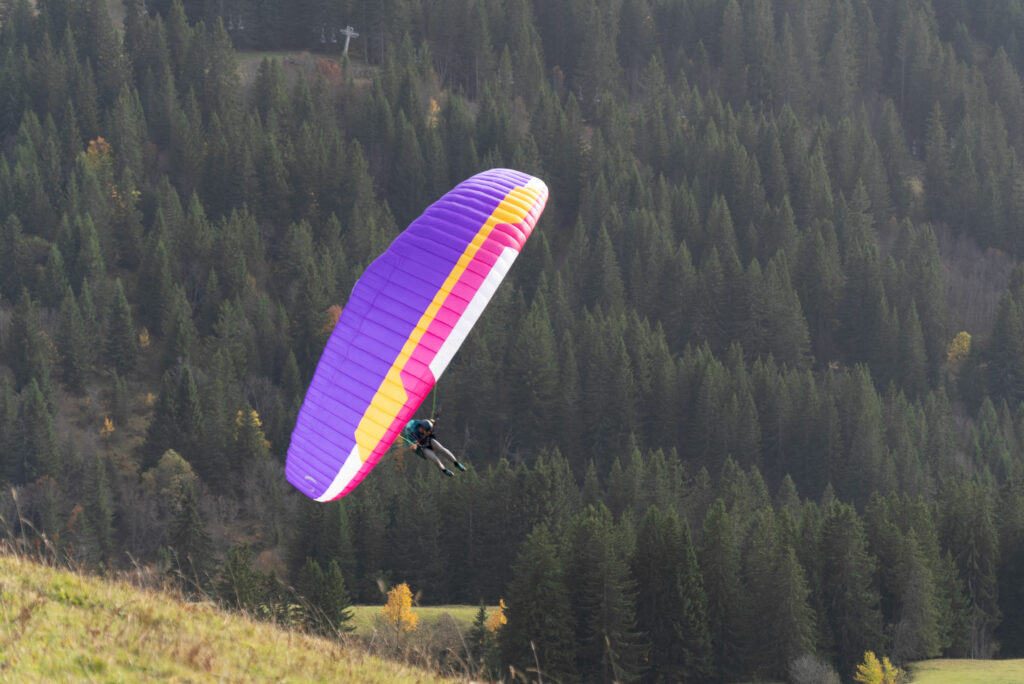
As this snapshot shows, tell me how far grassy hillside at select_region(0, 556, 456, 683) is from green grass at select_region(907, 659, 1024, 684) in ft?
129

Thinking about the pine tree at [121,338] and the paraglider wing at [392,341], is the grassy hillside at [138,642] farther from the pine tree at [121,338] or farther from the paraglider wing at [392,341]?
the pine tree at [121,338]

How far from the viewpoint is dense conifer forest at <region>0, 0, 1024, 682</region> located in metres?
70.5

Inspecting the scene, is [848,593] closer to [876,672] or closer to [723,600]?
[876,672]

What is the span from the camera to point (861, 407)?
116250 millimetres

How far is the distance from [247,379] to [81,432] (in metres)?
15.6

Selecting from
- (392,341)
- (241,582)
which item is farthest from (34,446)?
(392,341)

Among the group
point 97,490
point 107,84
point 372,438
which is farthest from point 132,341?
point 372,438

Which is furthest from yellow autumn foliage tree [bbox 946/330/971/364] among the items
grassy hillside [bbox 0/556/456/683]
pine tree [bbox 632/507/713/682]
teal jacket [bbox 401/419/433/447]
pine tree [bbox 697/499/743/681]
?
grassy hillside [bbox 0/556/456/683]

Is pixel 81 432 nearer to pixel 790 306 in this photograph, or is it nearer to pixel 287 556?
pixel 287 556

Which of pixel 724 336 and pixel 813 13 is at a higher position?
pixel 813 13

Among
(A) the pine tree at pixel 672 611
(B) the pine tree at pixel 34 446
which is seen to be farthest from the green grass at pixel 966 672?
(B) the pine tree at pixel 34 446

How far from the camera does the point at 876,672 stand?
208 ft

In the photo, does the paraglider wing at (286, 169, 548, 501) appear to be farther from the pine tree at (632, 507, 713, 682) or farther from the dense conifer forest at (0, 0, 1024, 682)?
the pine tree at (632, 507, 713, 682)

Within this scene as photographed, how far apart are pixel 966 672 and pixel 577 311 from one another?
8295cm
